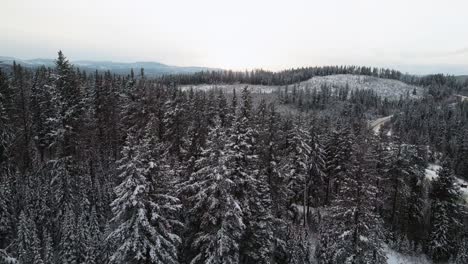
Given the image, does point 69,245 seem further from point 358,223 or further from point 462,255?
point 462,255

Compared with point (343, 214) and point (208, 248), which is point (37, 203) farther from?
point (343, 214)

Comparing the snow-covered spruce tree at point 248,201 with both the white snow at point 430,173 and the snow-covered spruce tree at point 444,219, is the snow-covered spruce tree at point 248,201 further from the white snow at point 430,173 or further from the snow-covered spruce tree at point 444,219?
the white snow at point 430,173

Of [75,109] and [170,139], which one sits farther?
[170,139]

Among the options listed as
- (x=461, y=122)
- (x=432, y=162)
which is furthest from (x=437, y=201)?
(x=461, y=122)

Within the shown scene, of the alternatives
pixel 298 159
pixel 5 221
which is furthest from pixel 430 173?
pixel 5 221

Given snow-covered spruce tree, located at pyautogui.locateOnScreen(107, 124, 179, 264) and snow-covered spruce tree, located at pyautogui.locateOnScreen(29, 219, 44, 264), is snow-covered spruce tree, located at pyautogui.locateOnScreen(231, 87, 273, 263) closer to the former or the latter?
snow-covered spruce tree, located at pyautogui.locateOnScreen(107, 124, 179, 264)

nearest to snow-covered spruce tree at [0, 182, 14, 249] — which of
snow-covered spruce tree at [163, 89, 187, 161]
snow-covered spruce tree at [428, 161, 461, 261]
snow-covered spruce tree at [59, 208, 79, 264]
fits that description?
snow-covered spruce tree at [59, 208, 79, 264]

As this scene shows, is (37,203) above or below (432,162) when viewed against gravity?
above
